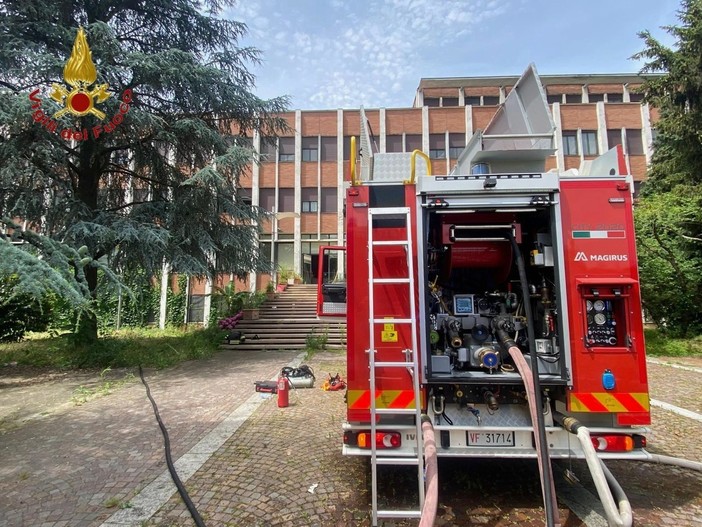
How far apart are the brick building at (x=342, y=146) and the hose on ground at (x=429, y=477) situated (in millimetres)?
23814

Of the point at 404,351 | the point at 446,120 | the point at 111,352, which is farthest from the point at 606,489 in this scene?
the point at 446,120

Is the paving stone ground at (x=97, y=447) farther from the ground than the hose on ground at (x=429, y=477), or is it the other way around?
the hose on ground at (x=429, y=477)

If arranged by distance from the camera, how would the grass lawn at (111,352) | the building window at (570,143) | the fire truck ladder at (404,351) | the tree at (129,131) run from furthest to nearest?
the building window at (570,143), the grass lawn at (111,352), the tree at (129,131), the fire truck ladder at (404,351)

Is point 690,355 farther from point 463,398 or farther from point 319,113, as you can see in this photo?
point 319,113

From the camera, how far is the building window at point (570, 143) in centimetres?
2725

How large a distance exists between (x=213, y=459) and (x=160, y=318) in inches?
804

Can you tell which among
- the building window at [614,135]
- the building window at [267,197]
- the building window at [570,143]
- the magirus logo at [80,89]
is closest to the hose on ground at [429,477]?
the magirus logo at [80,89]

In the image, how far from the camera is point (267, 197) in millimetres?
27531

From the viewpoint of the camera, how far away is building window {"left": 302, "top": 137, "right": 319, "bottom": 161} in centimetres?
2769

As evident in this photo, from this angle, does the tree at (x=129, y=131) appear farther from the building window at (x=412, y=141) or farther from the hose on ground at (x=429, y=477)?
the building window at (x=412, y=141)

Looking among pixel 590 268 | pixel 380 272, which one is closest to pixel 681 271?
pixel 590 268

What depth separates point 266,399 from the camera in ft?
24.7

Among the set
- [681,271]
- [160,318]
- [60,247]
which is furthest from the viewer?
[160,318]

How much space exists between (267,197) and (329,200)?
421cm
